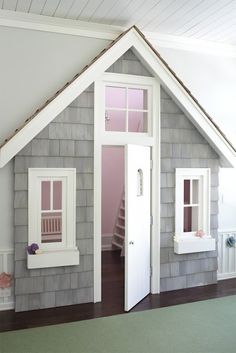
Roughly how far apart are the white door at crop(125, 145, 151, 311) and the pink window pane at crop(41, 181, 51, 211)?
40.2 inches

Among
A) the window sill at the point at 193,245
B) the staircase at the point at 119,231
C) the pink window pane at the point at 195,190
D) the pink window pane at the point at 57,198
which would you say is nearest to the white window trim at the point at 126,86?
the pink window pane at the point at 57,198

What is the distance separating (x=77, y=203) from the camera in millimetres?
4312

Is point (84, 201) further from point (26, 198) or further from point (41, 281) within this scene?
point (41, 281)

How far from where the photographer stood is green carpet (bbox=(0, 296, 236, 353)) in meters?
3.24

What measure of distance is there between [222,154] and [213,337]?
2.43 m

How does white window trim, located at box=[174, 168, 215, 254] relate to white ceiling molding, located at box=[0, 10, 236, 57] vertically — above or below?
below

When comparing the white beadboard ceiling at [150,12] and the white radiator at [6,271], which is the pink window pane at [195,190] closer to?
the white beadboard ceiling at [150,12]

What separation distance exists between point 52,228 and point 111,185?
3109 mm

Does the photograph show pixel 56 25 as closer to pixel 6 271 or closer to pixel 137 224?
pixel 137 224

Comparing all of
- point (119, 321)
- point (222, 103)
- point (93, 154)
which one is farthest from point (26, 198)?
point (222, 103)

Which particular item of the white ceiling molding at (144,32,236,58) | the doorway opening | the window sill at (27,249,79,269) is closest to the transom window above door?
the doorway opening

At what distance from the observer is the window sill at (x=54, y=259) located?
4023mm

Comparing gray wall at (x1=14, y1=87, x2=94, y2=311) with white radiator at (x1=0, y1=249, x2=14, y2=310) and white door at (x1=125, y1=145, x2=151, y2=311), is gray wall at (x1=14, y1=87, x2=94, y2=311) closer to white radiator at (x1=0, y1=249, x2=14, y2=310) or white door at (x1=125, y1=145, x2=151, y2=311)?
white radiator at (x1=0, y1=249, x2=14, y2=310)

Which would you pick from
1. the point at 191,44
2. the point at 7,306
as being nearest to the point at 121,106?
the point at 191,44
